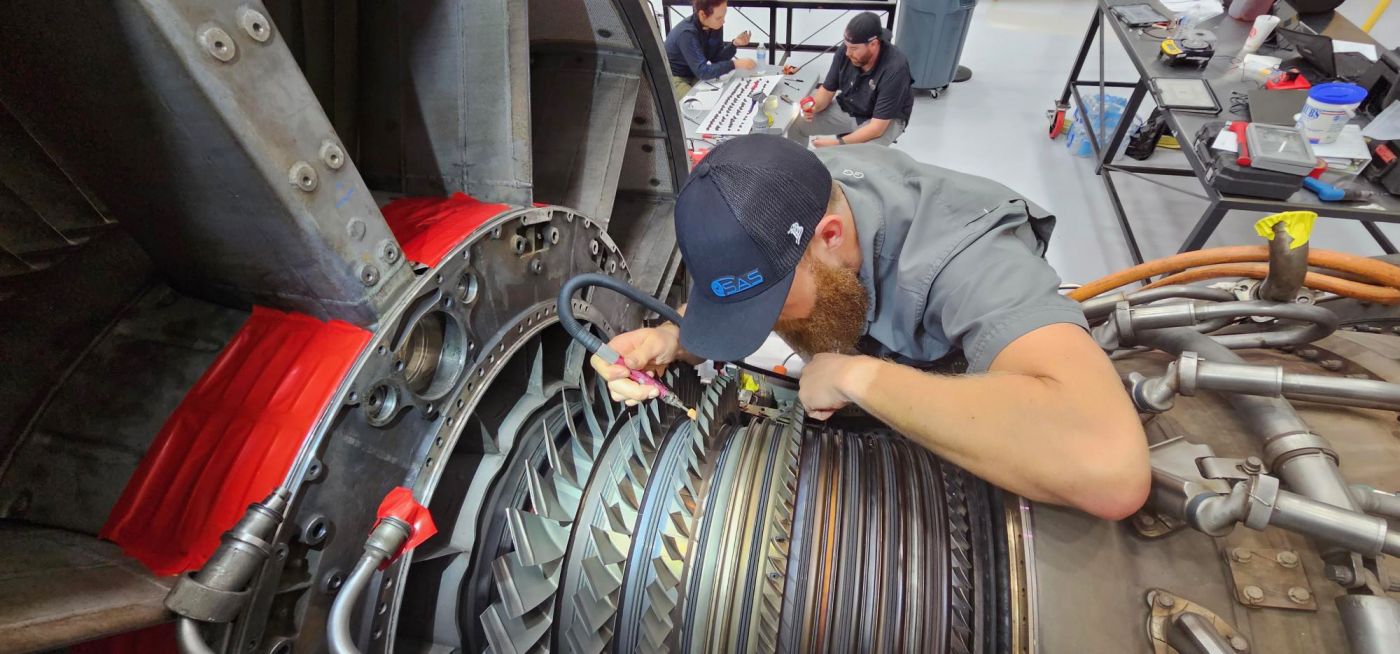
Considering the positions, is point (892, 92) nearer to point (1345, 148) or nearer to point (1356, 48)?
point (1345, 148)

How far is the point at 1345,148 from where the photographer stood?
8.44 ft

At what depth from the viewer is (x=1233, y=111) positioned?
115 inches

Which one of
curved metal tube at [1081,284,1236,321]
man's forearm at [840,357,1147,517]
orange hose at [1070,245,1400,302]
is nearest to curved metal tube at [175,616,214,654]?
man's forearm at [840,357,1147,517]

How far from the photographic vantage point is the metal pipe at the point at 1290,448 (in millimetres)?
869

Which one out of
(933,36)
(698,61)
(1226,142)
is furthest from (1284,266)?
(933,36)

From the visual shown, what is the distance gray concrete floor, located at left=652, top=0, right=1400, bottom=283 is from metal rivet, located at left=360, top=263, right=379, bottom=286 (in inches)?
136

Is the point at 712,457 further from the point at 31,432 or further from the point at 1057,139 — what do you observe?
the point at 1057,139

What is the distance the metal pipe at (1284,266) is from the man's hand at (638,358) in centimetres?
114

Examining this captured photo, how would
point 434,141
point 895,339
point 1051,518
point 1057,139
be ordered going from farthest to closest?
1. point 1057,139
2. point 895,339
3. point 434,141
4. point 1051,518

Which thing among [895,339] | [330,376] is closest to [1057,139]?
[895,339]

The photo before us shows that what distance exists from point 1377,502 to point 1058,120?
4414 mm

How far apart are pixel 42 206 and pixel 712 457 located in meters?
1.05

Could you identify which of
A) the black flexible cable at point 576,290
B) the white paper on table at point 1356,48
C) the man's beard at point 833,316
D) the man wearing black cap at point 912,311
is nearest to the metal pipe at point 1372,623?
the man wearing black cap at point 912,311

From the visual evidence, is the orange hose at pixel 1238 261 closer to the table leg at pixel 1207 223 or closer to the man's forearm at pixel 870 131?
the table leg at pixel 1207 223
